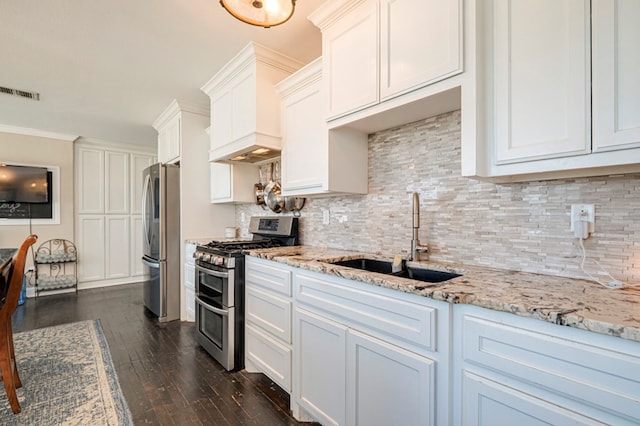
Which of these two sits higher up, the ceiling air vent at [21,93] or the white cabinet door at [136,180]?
the ceiling air vent at [21,93]

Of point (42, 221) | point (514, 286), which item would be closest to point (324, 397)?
point (514, 286)

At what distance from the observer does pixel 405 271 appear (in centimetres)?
184

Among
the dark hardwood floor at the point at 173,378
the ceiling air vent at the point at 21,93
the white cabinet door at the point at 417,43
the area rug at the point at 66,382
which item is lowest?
the dark hardwood floor at the point at 173,378

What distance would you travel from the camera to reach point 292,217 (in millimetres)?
2889

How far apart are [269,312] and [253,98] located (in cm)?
172

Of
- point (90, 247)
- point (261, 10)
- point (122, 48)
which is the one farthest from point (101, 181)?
point (261, 10)

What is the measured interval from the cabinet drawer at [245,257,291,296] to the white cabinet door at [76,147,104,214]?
4.32m

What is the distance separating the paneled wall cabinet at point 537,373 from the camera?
79 centimetres

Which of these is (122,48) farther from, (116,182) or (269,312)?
(116,182)

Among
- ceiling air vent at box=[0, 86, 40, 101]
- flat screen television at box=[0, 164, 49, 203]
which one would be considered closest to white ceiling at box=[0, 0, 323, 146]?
ceiling air vent at box=[0, 86, 40, 101]

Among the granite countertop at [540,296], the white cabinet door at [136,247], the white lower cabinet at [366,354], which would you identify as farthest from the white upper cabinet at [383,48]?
the white cabinet door at [136,247]

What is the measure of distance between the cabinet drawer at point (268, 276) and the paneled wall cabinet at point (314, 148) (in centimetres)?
63

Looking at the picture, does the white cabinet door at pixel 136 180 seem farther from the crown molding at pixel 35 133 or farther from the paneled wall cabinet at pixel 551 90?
the paneled wall cabinet at pixel 551 90

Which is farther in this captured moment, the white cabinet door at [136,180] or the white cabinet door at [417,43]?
the white cabinet door at [136,180]
